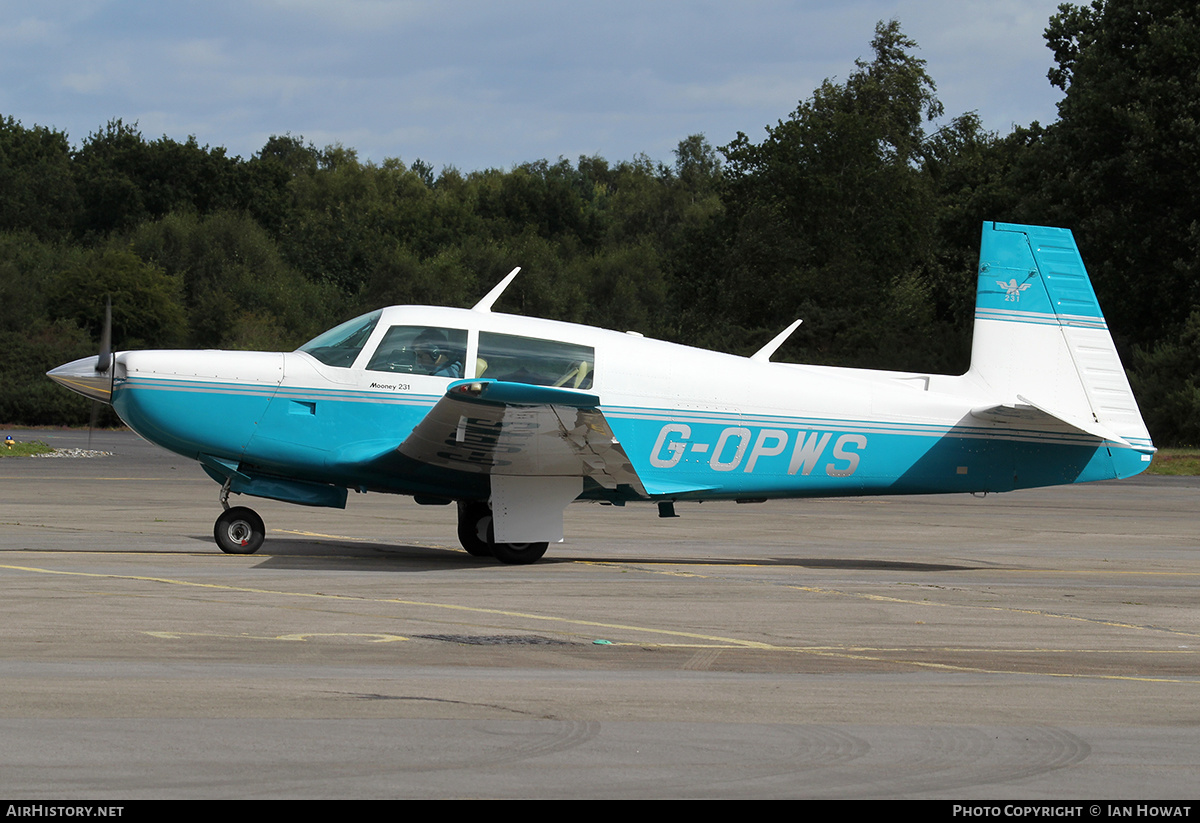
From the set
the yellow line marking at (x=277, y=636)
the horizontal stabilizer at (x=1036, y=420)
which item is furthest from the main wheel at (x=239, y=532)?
the horizontal stabilizer at (x=1036, y=420)

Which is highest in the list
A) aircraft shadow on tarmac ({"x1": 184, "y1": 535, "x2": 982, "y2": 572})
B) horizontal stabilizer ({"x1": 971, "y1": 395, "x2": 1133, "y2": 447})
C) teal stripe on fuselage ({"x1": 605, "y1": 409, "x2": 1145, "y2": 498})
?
horizontal stabilizer ({"x1": 971, "y1": 395, "x2": 1133, "y2": 447})

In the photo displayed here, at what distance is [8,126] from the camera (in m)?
74.9

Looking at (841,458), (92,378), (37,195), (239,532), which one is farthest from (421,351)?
(37,195)

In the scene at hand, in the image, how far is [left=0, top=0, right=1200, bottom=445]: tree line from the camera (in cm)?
3938

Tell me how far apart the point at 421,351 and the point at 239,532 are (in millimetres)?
2485

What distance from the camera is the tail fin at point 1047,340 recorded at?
12.3 meters

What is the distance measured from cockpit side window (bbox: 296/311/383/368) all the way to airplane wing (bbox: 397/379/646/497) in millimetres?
1116

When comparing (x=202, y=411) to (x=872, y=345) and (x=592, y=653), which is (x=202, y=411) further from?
(x=872, y=345)

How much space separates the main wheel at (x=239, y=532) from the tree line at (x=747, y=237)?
33036 mm

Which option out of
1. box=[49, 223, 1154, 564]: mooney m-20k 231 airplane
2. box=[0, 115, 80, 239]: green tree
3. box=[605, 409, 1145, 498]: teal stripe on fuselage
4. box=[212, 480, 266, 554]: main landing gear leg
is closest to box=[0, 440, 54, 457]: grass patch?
box=[49, 223, 1154, 564]: mooney m-20k 231 airplane

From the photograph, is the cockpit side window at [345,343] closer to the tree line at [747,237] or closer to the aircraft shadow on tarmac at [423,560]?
the aircraft shadow on tarmac at [423,560]

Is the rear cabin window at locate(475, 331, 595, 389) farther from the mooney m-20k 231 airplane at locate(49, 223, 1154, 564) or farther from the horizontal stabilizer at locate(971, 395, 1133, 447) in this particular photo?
the horizontal stabilizer at locate(971, 395, 1133, 447)

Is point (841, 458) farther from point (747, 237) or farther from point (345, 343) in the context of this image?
point (747, 237)

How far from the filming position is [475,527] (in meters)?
12.6
